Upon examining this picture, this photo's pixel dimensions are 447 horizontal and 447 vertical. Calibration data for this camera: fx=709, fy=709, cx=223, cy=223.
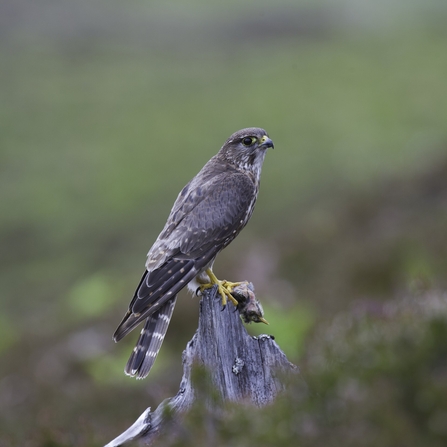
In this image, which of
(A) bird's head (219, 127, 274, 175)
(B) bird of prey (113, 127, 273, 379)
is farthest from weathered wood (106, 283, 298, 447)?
(A) bird's head (219, 127, 274, 175)

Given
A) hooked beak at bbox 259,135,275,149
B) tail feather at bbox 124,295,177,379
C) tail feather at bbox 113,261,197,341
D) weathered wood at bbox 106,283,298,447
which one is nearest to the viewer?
weathered wood at bbox 106,283,298,447

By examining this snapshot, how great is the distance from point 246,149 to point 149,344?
7.89 feet

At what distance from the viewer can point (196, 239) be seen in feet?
20.2

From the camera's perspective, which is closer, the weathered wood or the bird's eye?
the weathered wood

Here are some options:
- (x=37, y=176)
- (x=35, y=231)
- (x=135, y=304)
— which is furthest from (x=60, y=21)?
(x=135, y=304)

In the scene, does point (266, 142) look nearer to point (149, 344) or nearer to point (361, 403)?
point (149, 344)

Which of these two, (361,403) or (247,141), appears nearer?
(361,403)

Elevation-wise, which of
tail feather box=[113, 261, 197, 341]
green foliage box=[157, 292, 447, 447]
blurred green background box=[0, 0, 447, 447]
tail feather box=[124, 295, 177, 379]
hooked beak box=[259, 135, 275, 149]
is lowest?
green foliage box=[157, 292, 447, 447]

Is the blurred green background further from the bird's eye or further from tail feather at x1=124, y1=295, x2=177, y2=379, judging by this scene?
the bird's eye

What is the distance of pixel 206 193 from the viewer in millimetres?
→ 6508

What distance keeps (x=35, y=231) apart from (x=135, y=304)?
2549 centimetres

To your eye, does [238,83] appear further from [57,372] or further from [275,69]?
[57,372]

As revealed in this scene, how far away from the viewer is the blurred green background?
450 inches

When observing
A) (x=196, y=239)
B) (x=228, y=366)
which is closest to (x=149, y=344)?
(x=228, y=366)
